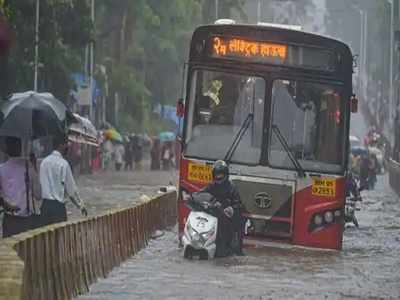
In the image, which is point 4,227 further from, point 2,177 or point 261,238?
point 261,238

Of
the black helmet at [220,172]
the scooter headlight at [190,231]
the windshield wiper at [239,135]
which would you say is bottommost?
the scooter headlight at [190,231]

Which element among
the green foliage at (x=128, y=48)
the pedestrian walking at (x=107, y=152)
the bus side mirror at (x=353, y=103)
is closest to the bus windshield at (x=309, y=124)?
the bus side mirror at (x=353, y=103)

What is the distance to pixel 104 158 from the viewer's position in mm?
68750

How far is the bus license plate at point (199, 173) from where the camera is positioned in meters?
20.5

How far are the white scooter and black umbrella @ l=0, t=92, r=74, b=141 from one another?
2133 mm

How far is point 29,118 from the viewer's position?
1761 cm

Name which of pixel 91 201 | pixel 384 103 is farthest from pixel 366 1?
pixel 91 201

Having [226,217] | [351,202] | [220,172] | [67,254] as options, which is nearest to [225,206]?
[226,217]

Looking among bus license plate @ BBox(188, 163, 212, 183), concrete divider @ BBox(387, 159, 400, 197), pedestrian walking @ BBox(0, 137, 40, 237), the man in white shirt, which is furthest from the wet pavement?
pedestrian walking @ BBox(0, 137, 40, 237)

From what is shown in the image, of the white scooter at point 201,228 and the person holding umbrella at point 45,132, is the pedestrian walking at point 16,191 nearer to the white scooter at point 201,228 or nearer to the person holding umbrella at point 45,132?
the person holding umbrella at point 45,132

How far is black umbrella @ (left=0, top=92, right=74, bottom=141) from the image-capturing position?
57.0ft

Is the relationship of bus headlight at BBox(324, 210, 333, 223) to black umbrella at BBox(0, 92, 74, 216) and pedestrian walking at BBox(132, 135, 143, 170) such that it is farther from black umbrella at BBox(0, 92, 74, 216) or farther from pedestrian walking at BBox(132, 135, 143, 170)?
pedestrian walking at BBox(132, 135, 143, 170)

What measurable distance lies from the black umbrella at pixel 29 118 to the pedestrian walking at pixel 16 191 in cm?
184

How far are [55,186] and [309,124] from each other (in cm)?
537
